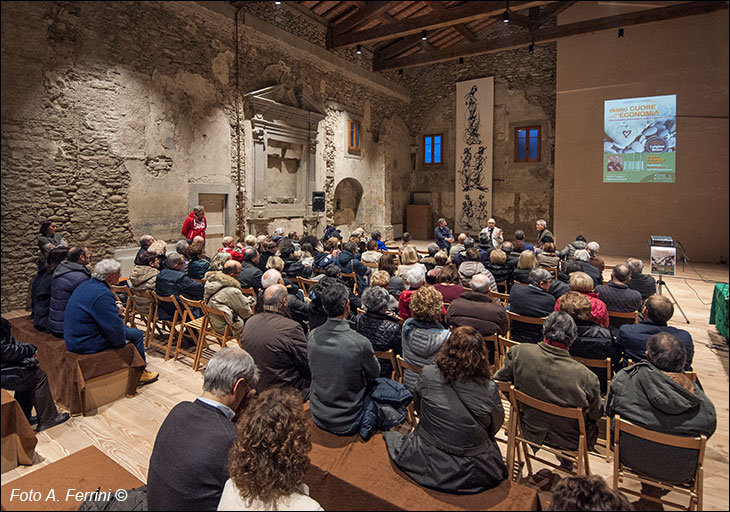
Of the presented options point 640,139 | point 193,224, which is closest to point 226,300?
point 640,139

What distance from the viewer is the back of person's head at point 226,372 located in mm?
1709

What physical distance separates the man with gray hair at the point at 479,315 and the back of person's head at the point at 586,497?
6.44ft

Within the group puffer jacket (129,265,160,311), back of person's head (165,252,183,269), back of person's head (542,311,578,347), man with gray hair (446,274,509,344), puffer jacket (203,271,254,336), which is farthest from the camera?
puffer jacket (129,265,160,311)

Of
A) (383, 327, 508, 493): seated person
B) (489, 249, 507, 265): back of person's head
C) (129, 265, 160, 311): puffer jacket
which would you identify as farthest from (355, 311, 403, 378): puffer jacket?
(489, 249, 507, 265): back of person's head

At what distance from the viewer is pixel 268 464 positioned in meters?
1.33

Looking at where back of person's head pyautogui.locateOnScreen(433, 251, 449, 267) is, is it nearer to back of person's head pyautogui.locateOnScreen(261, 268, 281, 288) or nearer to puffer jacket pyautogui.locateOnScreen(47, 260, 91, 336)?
back of person's head pyautogui.locateOnScreen(261, 268, 281, 288)

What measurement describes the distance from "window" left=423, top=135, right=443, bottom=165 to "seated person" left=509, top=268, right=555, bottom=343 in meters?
11.3

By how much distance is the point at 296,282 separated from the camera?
5.37m

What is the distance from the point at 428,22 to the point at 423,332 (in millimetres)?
9146

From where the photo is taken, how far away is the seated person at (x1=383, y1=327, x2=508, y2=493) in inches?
70.1

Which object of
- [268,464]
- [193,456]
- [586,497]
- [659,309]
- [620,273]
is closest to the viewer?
[586,497]

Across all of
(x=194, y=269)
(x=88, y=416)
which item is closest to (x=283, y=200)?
(x=194, y=269)

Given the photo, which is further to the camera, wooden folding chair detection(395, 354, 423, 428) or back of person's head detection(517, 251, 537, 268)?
back of person's head detection(517, 251, 537, 268)

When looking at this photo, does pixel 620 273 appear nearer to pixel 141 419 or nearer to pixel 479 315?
pixel 479 315
